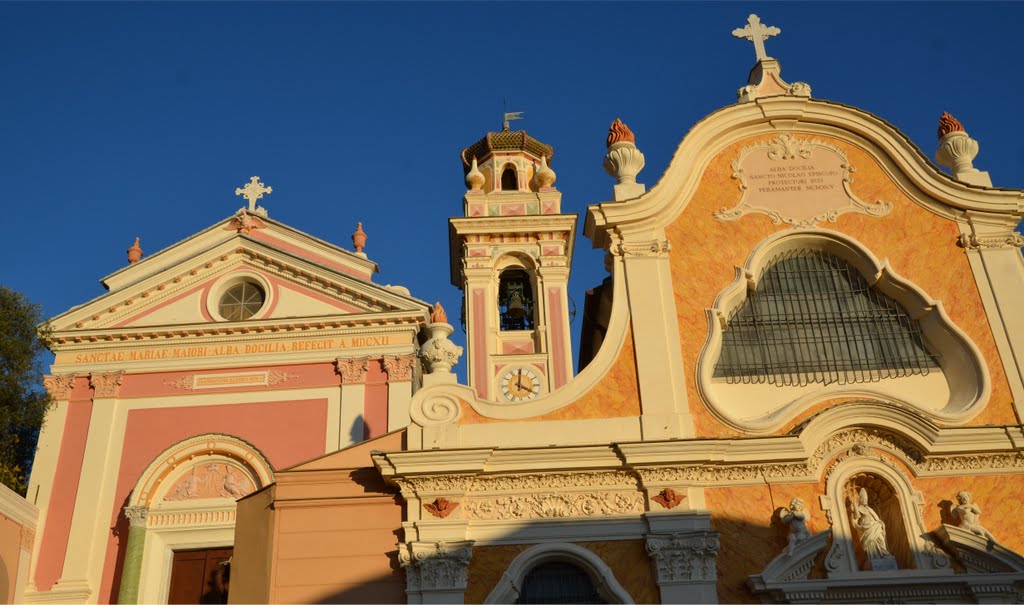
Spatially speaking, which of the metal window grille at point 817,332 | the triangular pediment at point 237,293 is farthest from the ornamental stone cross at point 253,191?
the metal window grille at point 817,332

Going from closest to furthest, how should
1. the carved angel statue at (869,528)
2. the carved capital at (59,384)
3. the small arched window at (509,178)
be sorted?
the carved angel statue at (869,528), the carved capital at (59,384), the small arched window at (509,178)

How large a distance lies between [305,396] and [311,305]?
2.16 m

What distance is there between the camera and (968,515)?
39.1ft

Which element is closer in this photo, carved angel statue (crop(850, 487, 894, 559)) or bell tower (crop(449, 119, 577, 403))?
carved angel statue (crop(850, 487, 894, 559))

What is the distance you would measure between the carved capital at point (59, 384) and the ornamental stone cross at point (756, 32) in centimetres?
1472

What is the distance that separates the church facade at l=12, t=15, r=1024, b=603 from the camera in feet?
38.7

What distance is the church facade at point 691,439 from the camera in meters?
11.8

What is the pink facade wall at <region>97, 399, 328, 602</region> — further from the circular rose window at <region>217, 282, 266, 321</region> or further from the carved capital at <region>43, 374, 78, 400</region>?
the circular rose window at <region>217, 282, 266, 321</region>

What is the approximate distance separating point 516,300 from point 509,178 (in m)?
4.63

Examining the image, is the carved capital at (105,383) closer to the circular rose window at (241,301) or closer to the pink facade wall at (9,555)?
the circular rose window at (241,301)

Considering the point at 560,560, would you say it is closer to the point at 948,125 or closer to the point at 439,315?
the point at 439,315

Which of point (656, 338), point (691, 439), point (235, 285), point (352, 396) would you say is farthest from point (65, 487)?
point (691, 439)

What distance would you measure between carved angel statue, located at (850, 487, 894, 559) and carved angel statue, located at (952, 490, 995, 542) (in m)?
0.87

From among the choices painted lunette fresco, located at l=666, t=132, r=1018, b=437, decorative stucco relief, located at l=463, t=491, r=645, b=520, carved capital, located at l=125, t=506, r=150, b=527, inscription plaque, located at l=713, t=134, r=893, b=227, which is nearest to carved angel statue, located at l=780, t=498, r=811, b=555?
decorative stucco relief, located at l=463, t=491, r=645, b=520
